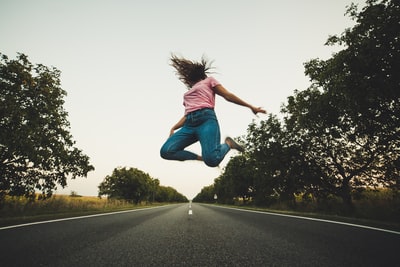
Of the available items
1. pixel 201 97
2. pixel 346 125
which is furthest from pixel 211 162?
pixel 346 125

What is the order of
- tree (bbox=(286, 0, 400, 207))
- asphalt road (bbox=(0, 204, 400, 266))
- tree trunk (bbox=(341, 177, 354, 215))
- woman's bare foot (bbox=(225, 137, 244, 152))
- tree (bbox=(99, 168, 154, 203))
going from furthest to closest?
tree (bbox=(99, 168, 154, 203)), tree trunk (bbox=(341, 177, 354, 215)), tree (bbox=(286, 0, 400, 207)), woman's bare foot (bbox=(225, 137, 244, 152)), asphalt road (bbox=(0, 204, 400, 266))

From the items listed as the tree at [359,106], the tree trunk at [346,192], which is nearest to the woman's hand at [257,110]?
the tree at [359,106]

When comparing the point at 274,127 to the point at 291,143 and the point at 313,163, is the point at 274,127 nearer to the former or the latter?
the point at 291,143

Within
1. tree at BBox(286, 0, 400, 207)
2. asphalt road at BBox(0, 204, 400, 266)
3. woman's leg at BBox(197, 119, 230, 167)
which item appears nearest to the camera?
asphalt road at BBox(0, 204, 400, 266)

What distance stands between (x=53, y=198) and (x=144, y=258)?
594 inches

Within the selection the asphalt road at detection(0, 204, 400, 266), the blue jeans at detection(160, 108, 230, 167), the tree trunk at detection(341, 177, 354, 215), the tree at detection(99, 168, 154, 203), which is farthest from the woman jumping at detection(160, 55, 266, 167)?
the tree at detection(99, 168, 154, 203)

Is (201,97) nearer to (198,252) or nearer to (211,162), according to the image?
(211,162)

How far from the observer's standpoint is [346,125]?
15.6 meters

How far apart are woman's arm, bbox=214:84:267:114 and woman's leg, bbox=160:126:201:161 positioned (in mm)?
761

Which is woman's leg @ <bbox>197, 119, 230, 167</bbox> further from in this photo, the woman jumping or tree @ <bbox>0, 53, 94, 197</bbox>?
tree @ <bbox>0, 53, 94, 197</bbox>

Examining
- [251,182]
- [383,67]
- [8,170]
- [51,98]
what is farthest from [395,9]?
[251,182]

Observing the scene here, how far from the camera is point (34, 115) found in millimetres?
14102

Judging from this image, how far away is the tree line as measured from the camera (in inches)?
422

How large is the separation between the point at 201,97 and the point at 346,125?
1606 centimetres
